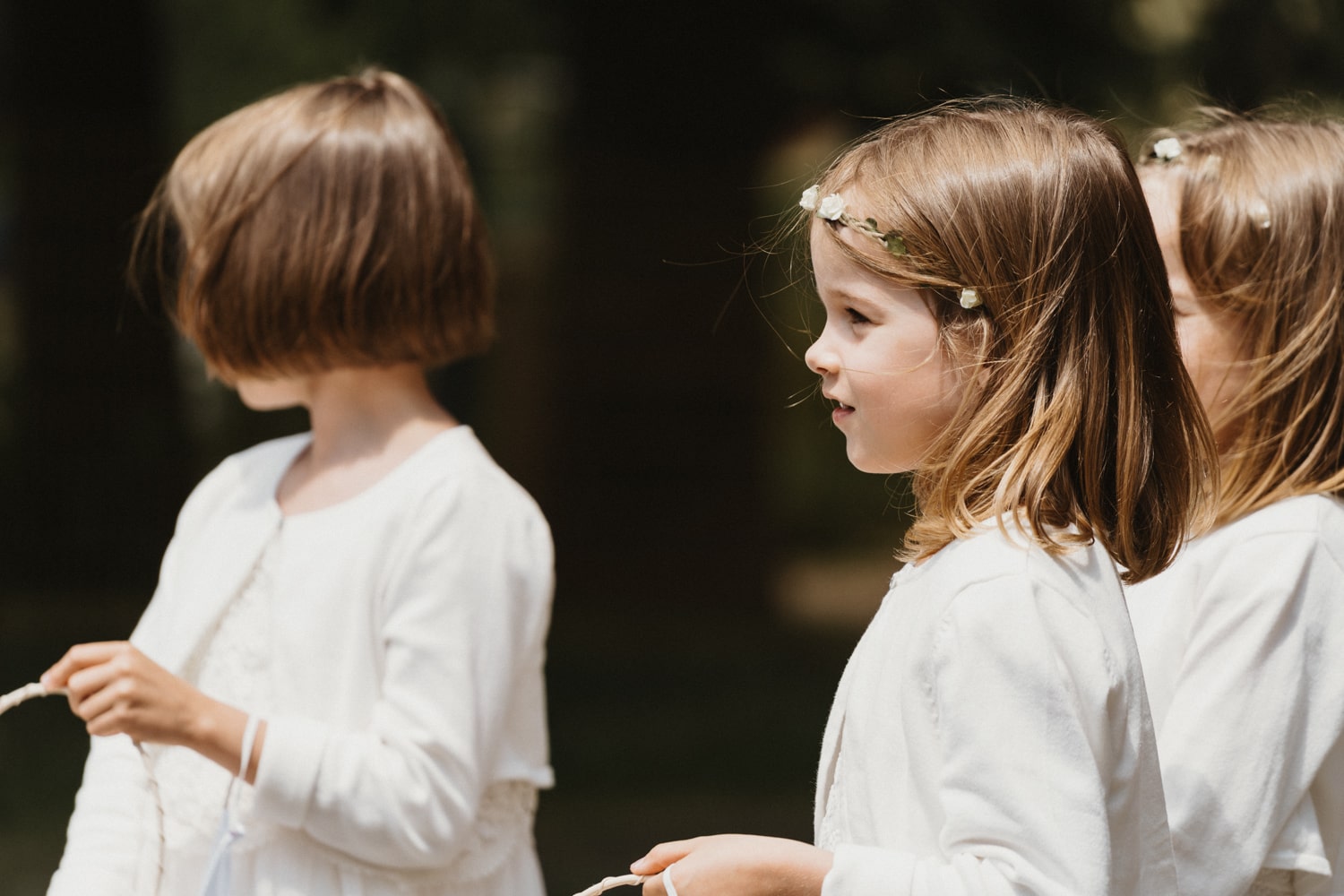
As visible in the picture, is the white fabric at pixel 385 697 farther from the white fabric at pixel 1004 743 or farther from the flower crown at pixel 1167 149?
the flower crown at pixel 1167 149

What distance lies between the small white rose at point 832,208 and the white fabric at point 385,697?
824 millimetres

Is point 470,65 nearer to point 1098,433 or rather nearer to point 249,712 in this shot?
point 249,712

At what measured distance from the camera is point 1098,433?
1.61 metres

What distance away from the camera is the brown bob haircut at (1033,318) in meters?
1.58

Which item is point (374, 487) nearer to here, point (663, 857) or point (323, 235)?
point (323, 235)

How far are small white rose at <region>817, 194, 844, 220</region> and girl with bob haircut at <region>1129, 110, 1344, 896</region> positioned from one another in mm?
727

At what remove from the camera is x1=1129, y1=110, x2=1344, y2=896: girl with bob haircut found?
184 centimetres

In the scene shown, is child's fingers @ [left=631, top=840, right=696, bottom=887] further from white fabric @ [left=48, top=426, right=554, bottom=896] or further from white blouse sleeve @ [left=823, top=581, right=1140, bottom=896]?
white fabric @ [left=48, top=426, right=554, bottom=896]

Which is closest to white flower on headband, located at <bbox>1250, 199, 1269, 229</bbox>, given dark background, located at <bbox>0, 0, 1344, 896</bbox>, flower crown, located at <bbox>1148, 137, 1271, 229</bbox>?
flower crown, located at <bbox>1148, 137, 1271, 229</bbox>

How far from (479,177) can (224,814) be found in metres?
6.73

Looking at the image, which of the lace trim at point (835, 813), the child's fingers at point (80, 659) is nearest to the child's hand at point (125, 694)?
the child's fingers at point (80, 659)

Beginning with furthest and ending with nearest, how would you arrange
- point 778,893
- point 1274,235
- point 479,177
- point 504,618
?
point 479,177
point 504,618
point 1274,235
point 778,893

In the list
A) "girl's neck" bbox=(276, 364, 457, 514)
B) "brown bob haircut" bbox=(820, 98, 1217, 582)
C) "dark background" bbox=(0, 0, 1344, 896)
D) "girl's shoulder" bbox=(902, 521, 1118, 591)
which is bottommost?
"dark background" bbox=(0, 0, 1344, 896)

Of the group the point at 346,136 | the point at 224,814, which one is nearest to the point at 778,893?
the point at 224,814
